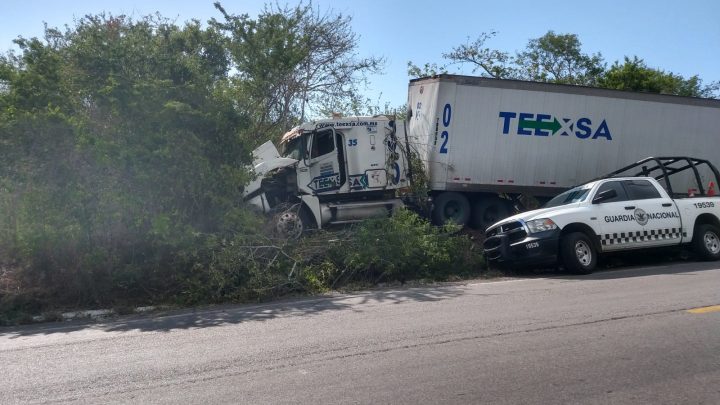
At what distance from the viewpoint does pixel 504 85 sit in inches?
634

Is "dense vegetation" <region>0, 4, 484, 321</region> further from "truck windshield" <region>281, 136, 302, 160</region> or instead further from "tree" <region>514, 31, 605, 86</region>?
"tree" <region>514, 31, 605, 86</region>

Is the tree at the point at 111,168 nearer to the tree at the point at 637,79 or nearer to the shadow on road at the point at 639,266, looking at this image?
the shadow on road at the point at 639,266

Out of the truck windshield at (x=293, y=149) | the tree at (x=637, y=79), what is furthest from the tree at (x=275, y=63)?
the tree at (x=637, y=79)

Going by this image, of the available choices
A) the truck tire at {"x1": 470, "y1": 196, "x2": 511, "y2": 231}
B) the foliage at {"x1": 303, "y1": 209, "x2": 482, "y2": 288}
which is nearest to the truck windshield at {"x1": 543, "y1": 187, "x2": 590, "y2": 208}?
the foliage at {"x1": 303, "y1": 209, "x2": 482, "y2": 288}

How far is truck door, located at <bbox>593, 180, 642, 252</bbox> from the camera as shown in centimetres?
1246

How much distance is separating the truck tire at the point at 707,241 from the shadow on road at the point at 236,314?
606 cm

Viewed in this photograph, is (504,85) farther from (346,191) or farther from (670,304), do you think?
(670,304)

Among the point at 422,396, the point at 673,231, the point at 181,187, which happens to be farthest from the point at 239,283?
the point at 673,231

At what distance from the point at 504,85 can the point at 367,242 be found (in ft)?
20.4

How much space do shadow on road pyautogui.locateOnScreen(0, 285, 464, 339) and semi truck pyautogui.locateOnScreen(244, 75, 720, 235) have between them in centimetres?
387

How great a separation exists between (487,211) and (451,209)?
3.53 ft

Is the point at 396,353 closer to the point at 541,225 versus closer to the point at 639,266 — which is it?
the point at 541,225

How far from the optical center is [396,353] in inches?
253

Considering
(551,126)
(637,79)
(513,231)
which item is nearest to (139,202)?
(513,231)
